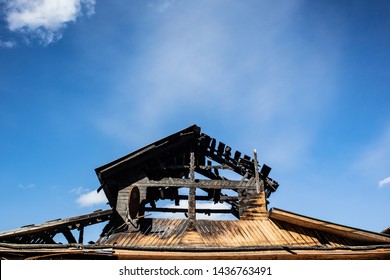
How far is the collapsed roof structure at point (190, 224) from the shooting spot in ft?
28.9

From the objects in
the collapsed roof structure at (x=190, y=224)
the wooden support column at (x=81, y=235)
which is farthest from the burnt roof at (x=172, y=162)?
the wooden support column at (x=81, y=235)

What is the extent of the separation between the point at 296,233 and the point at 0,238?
10.2 m

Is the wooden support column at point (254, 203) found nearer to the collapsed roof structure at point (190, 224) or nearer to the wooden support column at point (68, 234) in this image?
the collapsed roof structure at point (190, 224)

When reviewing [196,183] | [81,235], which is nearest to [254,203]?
[196,183]

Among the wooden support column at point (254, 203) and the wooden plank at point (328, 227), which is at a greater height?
the wooden support column at point (254, 203)

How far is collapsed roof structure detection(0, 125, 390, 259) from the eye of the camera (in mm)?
8805

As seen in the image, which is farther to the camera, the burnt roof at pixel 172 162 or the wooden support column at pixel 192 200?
the burnt roof at pixel 172 162

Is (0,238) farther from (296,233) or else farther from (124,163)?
(296,233)

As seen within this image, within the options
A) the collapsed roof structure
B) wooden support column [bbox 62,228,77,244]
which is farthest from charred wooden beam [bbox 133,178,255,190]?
wooden support column [bbox 62,228,77,244]

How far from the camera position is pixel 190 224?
11062 mm

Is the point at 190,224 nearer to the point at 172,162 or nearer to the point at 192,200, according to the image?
the point at 192,200

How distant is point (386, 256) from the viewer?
359 inches
